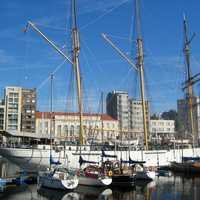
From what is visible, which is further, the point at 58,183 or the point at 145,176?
the point at 145,176

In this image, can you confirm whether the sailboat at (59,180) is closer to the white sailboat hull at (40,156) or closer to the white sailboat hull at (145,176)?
the white sailboat hull at (145,176)

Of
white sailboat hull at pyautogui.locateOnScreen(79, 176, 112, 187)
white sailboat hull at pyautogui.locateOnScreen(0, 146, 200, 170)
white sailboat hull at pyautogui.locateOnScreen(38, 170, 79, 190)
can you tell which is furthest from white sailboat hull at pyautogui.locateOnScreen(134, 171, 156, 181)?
white sailboat hull at pyautogui.locateOnScreen(0, 146, 200, 170)

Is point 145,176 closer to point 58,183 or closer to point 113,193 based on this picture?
point 113,193

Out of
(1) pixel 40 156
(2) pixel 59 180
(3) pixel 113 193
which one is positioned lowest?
(3) pixel 113 193

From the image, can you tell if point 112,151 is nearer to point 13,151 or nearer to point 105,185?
point 13,151

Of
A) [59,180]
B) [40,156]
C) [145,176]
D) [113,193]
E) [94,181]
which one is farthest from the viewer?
[40,156]

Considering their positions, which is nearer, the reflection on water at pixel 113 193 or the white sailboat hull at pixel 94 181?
the reflection on water at pixel 113 193

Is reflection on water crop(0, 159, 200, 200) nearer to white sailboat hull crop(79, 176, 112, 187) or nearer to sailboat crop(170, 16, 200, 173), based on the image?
white sailboat hull crop(79, 176, 112, 187)

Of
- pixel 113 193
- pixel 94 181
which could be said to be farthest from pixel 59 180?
pixel 113 193

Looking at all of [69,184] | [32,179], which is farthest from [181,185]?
[32,179]

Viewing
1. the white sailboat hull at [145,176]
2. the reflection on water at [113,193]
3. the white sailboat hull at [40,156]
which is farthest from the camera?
the white sailboat hull at [40,156]

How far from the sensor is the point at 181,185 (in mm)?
57312

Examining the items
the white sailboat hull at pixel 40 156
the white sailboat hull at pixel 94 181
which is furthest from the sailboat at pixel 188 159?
the white sailboat hull at pixel 94 181

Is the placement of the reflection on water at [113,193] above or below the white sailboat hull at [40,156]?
below
